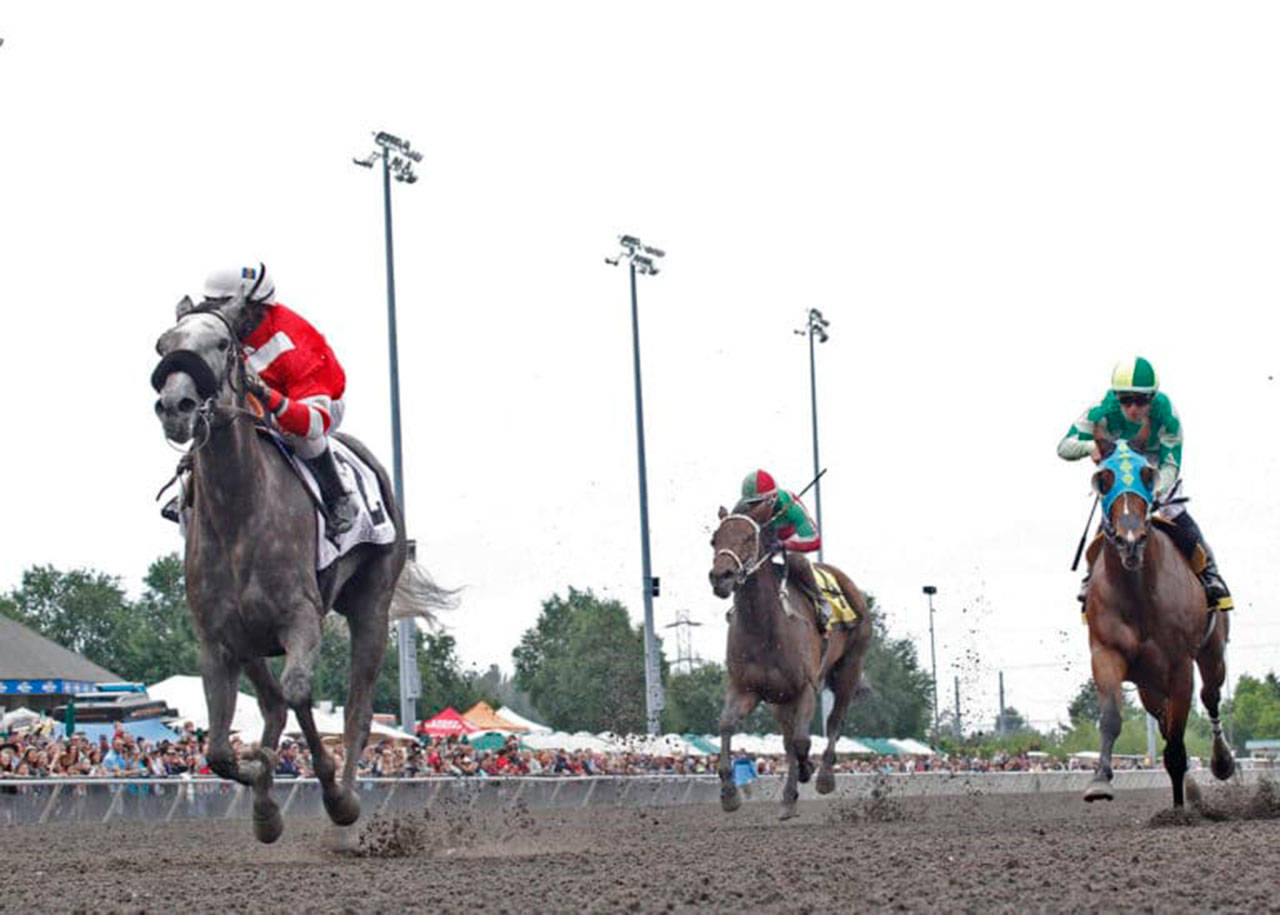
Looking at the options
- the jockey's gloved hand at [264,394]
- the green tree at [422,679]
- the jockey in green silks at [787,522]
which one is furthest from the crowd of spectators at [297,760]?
the green tree at [422,679]

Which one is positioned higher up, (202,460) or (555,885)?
(202,460)

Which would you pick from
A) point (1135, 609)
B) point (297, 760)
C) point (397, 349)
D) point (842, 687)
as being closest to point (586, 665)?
point (397, 349)

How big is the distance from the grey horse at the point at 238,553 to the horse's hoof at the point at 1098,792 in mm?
4545

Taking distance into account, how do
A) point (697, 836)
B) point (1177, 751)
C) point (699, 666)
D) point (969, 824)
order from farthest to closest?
point (699, 666)
point (969, 824)
point (697, 836)
point (1177, 751)

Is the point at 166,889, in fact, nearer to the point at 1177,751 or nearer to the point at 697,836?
the point at 697,836

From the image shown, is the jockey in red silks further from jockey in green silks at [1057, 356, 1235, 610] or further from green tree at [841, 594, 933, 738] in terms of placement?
green tree at [841, 594, 933, 738]

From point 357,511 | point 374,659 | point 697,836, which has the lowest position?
point 697,836

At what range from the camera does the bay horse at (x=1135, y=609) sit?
39.6 ft

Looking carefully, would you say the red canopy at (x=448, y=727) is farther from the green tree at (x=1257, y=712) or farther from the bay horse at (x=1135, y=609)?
the green tree at (x=1257, y=712)

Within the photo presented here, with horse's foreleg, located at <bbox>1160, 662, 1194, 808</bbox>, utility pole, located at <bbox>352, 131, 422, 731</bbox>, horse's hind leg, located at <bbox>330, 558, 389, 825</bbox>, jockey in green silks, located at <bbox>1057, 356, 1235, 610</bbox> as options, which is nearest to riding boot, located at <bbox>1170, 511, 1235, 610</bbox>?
jockey in green silks, located at <bbox>1057, 356, 1235, 610</bbox>

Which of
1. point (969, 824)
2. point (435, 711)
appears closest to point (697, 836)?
point (969, 824)

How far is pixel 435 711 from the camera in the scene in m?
99.9

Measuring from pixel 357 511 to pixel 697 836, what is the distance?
166 inches

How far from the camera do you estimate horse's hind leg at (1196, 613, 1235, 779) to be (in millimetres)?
13469
